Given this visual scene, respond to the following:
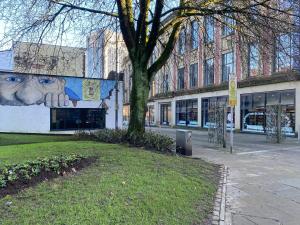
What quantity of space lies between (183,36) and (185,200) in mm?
12438

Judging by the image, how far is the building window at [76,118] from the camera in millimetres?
27328

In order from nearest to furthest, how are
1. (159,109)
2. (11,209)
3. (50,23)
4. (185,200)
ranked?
1. (11,209)
2. (185,200)
3. (50,23)
4. (159,109)

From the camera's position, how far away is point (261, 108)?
3009 cm

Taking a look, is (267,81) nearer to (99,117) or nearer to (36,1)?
(99,117)

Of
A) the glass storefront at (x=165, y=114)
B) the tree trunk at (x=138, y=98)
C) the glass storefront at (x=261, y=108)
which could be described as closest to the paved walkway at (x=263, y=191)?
the tree trunk at (x=138, y=98)

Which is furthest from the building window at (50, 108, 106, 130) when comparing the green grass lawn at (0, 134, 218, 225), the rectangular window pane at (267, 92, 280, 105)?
the green grass lawn at (0, 134, 218, 225)

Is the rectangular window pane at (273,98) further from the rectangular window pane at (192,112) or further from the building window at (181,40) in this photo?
the rectangular window pane at (192,112)

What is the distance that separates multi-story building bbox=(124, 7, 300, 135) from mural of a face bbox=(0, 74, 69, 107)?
5.86m

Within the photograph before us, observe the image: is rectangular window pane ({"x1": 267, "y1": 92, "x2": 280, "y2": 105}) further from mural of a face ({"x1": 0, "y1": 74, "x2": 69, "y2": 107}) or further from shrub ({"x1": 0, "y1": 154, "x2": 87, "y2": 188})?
shrub ({"x1": 0, "y1": 154, "x2": 87, "y2": 188})

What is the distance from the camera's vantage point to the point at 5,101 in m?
25.3

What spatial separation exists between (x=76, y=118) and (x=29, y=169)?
71.0 ft

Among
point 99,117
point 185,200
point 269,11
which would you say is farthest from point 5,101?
point 185,200

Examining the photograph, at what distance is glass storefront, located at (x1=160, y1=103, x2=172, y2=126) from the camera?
170ft

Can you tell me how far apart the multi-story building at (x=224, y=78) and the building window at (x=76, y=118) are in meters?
4.54
